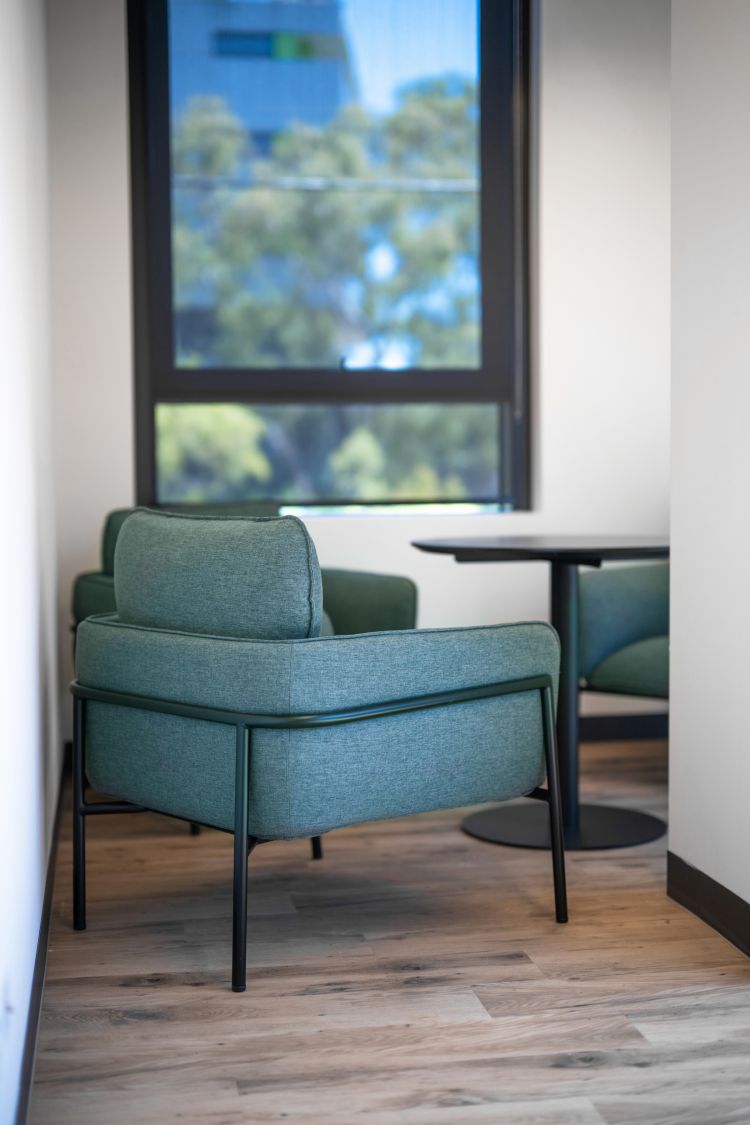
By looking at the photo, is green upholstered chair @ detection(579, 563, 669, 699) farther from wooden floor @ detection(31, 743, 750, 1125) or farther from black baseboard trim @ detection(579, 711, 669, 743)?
black baseboard trim @ detection(579, 711, 669, 743)

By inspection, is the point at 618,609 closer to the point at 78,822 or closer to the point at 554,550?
the point at 554,550

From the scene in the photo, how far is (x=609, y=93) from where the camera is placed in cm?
484

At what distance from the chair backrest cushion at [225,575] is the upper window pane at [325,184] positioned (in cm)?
221

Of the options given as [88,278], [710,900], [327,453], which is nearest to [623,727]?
[327,453]

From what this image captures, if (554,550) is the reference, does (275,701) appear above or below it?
below

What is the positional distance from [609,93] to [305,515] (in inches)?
79.6

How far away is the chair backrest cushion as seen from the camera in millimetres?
2494

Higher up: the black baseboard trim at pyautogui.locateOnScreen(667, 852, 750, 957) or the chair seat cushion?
the chair seat cushion

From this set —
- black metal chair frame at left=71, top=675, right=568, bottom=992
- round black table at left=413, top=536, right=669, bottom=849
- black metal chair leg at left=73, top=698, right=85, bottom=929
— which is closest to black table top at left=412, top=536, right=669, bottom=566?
round black table at left=413, top=536, right=669, bottom=849

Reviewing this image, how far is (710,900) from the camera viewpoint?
9.22ft

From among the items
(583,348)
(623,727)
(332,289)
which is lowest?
(623,727)

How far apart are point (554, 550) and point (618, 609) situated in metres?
0.86

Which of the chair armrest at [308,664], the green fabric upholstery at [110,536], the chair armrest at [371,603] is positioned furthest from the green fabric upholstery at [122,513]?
the chair armrest at [308,664]

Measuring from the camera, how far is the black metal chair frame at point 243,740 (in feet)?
Result: 7.99
